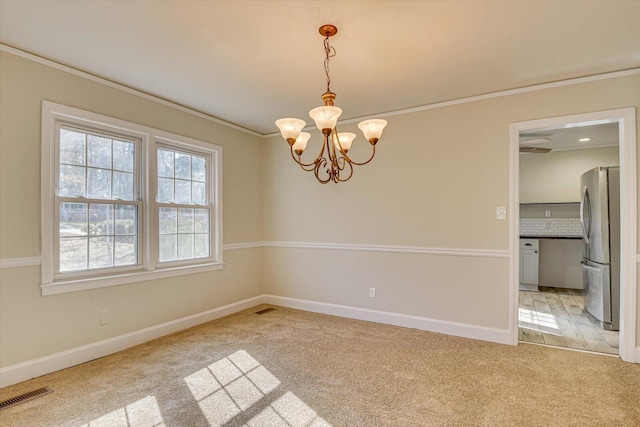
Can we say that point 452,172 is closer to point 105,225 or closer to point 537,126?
point 537,126

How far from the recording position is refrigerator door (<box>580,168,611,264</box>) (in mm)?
3762

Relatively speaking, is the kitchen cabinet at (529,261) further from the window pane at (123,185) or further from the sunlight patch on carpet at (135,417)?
the window pane at (123,185)

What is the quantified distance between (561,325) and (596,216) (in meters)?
1.37

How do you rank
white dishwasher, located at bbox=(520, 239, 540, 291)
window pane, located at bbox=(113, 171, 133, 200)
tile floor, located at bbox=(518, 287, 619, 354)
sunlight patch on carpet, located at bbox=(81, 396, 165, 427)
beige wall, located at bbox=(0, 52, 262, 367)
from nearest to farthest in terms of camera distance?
sunlight patch on carpet, located at bbox=(81, 396, 165, 427), beige wall, located at bbox=(0, 52, 262, 367), window pane, located at bbox=(113, 171, 133, 200), tile floor, located at bbox=(518, 287, 619, 354), white dishwasher, located at bbox=(520, 239, 540, 291)

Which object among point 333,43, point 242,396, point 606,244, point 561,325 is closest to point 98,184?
point 242,396

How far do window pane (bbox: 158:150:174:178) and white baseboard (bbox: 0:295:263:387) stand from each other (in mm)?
1640

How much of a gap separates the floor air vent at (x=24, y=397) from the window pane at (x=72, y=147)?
70.5 inches

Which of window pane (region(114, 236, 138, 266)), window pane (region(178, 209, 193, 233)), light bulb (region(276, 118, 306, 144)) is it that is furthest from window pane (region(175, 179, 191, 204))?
light bulb (region(276, 118, 306, 144))

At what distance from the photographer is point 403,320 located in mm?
3822

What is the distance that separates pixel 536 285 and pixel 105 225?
21.3 feet

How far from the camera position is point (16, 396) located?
89.5 inches

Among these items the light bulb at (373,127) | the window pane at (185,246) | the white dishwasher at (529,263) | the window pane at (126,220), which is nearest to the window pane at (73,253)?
the window pane at (126,220)

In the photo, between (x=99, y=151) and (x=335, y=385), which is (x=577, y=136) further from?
(x=99, y=151)

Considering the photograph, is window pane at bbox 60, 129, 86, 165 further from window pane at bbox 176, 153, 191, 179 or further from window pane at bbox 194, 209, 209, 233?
window pane at bbox 194, 209, 209, 233
